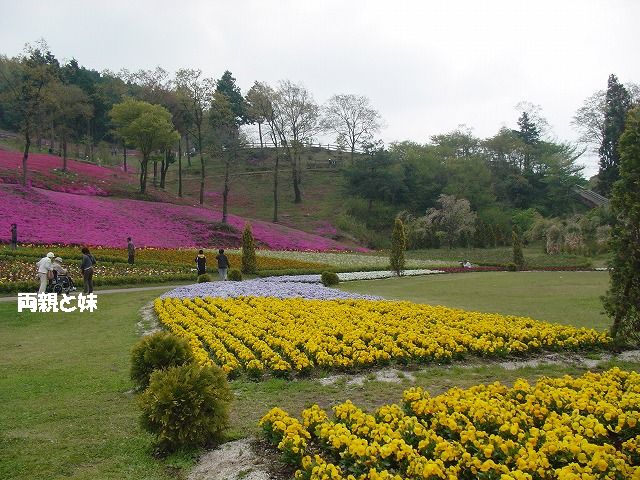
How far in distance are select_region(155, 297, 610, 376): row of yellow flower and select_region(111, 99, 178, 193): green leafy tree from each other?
1507 inches

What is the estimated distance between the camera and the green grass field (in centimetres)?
544

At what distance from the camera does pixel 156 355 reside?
7406 mm

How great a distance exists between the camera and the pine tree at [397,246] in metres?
26.2

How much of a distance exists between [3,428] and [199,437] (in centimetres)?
258

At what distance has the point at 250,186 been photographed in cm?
7050

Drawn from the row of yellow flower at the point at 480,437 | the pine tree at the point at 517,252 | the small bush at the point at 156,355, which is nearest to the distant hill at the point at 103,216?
the pine tree at the point at 517,252

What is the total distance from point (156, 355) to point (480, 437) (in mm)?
4437

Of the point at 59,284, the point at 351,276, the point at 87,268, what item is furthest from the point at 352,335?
the point at 351,276

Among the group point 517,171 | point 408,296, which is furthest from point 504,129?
point 408,296

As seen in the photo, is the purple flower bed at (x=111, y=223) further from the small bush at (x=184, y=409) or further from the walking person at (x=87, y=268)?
the small bush at (x=184, y=409)

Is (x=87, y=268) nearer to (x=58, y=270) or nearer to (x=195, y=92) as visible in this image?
(x=58, y=270)

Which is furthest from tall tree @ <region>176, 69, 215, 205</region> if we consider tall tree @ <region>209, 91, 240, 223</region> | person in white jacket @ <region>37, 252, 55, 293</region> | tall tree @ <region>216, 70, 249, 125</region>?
person in white jacket @ <region>37, 252, 55, 293</region>

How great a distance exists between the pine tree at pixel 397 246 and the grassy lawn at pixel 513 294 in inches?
36.6

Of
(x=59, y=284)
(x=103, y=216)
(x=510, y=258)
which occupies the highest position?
(x=103, y=216)
